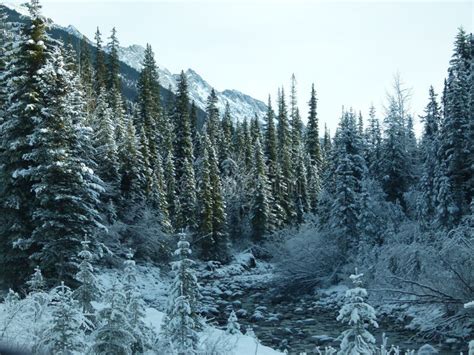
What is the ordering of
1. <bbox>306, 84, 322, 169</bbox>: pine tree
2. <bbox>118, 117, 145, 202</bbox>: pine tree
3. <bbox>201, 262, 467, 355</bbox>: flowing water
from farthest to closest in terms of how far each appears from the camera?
<bbox>306, 84, 322, 169</bbox>: pine tree < <bbox>118, 117, 145, 202</bbox>: pine tree < <bbox>201, 262, 467, 355</bbox>: flowing water

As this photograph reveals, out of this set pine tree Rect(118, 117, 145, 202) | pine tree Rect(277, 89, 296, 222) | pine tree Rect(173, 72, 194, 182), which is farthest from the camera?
pine tree Rect(277, 89, 296, 222)

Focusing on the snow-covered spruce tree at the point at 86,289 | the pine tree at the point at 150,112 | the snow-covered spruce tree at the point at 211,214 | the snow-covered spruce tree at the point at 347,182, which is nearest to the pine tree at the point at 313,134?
the pine tree at the point at 150,112

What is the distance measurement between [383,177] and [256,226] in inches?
725

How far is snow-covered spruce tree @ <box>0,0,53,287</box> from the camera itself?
676 inches

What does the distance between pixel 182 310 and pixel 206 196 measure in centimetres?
3842

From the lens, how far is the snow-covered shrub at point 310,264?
3222 centimetres

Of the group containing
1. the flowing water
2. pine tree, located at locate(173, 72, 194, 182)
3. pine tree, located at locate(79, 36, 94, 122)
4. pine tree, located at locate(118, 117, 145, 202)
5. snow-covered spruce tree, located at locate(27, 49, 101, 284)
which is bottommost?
the flowing water

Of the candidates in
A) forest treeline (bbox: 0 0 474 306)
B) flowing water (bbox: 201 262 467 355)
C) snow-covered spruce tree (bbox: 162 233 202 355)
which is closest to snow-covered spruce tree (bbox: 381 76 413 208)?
forest treeline (bbox: 0 0 474 306)

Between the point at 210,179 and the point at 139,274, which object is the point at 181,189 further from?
the point at 139,274

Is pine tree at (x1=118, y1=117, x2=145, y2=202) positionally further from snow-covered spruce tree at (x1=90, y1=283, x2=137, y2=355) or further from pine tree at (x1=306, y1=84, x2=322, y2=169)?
pine tree at (x1=306, y1=84, x2=322, y2=169)

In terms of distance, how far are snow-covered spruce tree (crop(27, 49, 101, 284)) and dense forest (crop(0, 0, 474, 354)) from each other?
6 cm

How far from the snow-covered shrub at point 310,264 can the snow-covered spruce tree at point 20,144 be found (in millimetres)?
19124

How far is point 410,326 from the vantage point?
21.5m

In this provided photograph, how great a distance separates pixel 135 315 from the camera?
24.9ft
